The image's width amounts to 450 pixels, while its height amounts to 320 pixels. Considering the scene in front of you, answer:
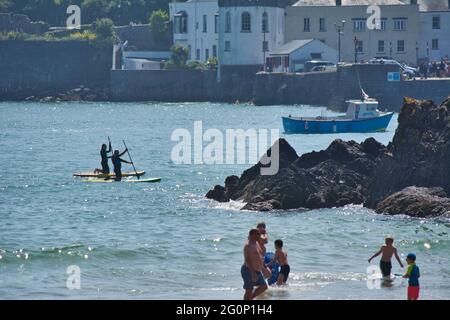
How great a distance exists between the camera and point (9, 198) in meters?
55.3

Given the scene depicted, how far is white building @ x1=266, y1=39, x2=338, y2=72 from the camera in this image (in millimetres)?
127250

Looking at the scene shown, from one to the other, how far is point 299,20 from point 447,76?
62.7 feet

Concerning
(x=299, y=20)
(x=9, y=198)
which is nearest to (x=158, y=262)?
(x=9, y=198)

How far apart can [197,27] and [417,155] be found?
9828 centimetres

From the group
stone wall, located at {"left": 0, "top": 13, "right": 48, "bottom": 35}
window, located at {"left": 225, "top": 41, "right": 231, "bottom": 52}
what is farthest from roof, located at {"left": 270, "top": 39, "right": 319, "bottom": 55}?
stone wall, located at {"left": 0, "top": 13, "right": 48, "bottom": 35}

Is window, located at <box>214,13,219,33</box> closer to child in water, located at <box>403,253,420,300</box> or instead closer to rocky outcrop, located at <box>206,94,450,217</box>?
rocky outcrop, located at <box>206,94,450,217</box>

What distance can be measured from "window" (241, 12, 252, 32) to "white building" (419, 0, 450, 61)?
47.2 feet

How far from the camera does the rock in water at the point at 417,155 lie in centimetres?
4447

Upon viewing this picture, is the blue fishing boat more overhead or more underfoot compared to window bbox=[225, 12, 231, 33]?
more underfoot

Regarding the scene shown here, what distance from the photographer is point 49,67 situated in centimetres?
14900

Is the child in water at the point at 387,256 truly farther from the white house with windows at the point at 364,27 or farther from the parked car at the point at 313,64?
the white house with windows at the point at 364,27

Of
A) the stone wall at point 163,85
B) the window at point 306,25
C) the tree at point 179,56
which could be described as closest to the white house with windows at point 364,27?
the window at point 306,25

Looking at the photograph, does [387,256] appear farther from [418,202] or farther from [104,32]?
[104,32]

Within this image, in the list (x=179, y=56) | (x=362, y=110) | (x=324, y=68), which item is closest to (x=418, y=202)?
(x=362, y=110)
